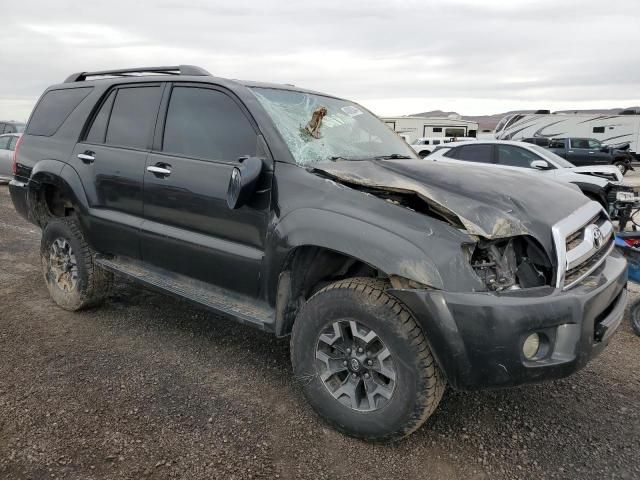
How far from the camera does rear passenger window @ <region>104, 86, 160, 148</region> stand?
3775 millimetres

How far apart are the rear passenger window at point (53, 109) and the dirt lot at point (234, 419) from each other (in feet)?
5.77

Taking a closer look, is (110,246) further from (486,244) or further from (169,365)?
(486,244)

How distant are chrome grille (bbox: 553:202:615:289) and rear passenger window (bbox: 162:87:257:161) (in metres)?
1.79

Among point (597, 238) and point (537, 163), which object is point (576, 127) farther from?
point (597, 238)

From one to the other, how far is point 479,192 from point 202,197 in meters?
1.66

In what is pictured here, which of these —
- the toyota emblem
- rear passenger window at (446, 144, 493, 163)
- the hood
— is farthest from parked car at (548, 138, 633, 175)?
the toyota emblem

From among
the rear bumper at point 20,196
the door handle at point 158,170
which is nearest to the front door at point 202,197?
the door handle at point 158,170

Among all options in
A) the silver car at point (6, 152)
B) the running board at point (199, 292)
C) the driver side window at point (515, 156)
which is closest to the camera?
the running board at point (199, 292)

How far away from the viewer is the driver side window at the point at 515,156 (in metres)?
9.86

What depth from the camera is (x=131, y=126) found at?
3.91 metres

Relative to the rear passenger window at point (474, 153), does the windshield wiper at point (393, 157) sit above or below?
above

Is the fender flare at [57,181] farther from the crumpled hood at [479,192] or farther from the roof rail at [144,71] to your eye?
the crumpled hood at [479,192]

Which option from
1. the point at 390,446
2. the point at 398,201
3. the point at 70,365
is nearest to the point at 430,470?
the point at 390,446

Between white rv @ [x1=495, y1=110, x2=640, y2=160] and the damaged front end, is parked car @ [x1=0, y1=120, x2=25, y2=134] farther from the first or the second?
white rv @ [x1=495, y1=110, x2=640, y2=160]
